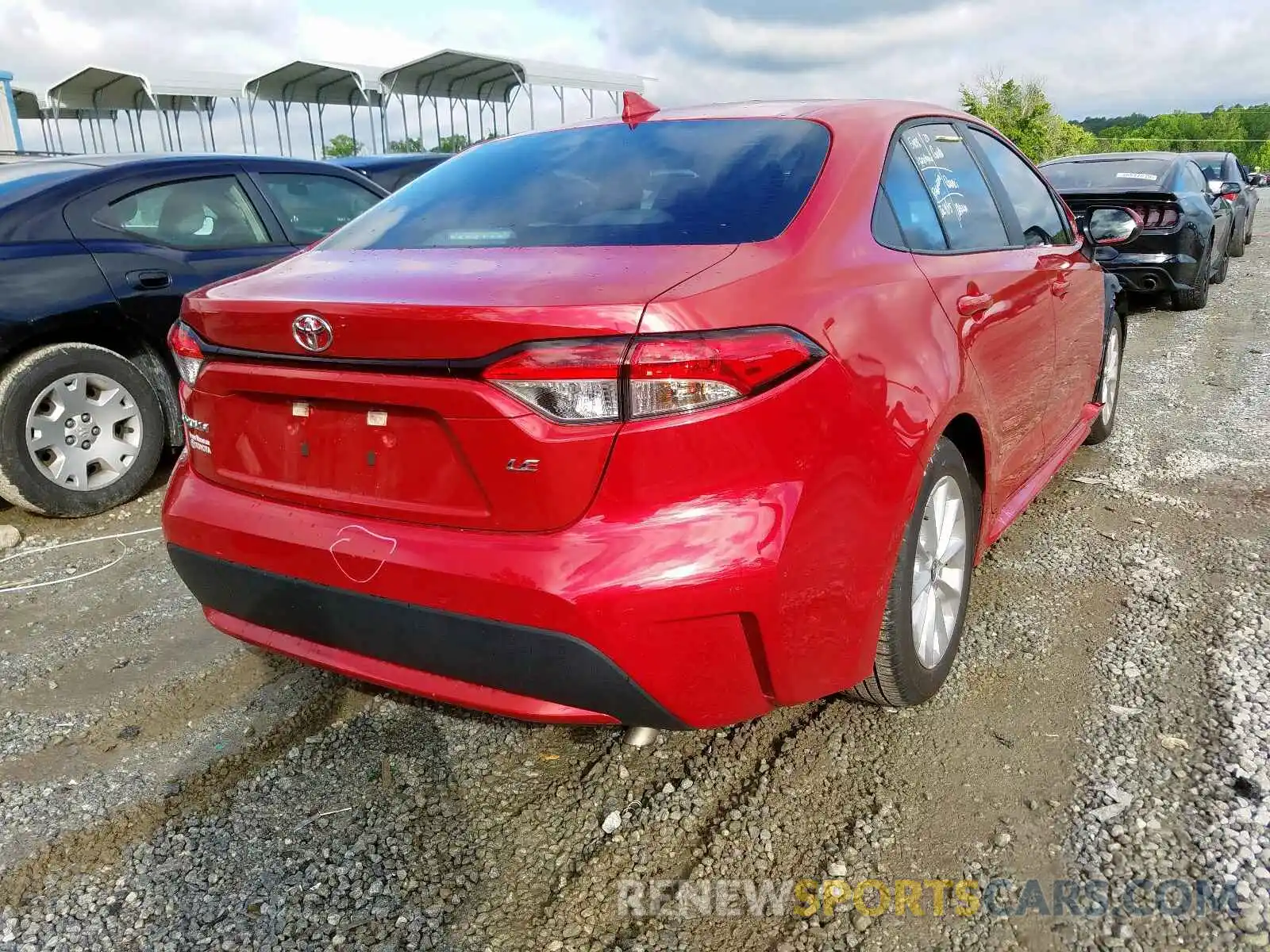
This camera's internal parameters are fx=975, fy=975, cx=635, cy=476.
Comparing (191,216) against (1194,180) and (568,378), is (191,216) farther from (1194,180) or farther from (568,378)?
(1194,180)

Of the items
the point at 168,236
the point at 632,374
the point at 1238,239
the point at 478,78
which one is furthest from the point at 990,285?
the point at 478,78

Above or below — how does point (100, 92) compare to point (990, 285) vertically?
above

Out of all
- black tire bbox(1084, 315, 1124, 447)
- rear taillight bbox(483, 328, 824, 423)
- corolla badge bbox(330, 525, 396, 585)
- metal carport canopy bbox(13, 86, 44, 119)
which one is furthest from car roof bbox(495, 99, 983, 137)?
metal carport canopy bbox(13, 86, 44, 119)

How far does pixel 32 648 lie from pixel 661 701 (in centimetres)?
242

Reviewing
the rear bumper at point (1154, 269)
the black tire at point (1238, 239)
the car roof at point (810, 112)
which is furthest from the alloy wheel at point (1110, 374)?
the black tire at point (1238, 239)

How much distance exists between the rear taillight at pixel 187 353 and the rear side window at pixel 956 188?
6.30 feet

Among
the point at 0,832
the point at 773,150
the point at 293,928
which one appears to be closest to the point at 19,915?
the point at 0,832

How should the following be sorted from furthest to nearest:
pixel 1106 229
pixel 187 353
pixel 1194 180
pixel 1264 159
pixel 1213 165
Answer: pixel 1264 159
pixel 1213 165
pixel 1194 180
pixel 1106 229
pixel 187 353

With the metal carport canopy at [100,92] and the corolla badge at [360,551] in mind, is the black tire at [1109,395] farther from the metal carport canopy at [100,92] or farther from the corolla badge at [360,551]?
the metal carport canopy at [100,92]

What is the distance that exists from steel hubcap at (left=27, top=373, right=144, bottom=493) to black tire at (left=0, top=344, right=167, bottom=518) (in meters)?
0.01

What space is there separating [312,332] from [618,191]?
2.84 ft

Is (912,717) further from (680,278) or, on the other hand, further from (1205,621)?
(680,278)

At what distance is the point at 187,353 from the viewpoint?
2275 mm

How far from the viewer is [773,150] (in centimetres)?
242
